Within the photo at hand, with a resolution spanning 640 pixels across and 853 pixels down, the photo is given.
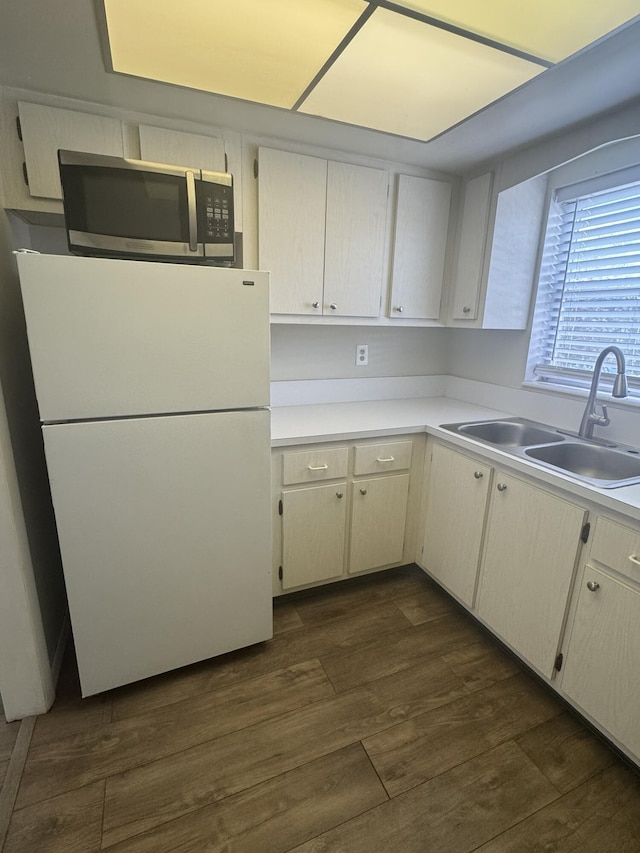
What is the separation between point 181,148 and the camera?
64.7 inches

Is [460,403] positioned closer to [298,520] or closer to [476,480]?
[476,480]

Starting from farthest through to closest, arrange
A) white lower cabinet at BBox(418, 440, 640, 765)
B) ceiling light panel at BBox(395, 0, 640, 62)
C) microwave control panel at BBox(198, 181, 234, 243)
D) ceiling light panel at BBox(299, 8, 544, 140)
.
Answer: microwave control panel at BBox(198, 181, 234, 243) < white lower cabinet at BBox(418, 440, 640, 765) < ceiling light panel at BBox(299, 8, 544, 140) < ceiling light panel at BBox(395, 0, 640, 62)

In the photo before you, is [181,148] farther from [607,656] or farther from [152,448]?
[607,656]

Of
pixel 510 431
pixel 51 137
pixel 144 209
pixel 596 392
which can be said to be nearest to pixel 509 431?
pixel 510 431

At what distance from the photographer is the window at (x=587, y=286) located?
1.78 meters

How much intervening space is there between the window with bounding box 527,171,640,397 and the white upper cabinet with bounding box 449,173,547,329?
0.26 feet

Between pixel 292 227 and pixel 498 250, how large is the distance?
103 cm

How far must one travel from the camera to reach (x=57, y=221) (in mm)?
1702

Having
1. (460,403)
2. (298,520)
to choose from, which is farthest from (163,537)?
(460,403)

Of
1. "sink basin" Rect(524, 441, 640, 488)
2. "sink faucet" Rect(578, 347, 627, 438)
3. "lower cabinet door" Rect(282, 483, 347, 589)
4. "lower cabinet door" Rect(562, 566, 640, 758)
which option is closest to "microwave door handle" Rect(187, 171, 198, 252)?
"lower cabinet door" Rect(282, 483, 347, 589)

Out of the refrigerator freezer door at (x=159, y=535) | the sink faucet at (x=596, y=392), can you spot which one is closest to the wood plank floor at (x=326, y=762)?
the refrigerator freezer door at (x=159, y=535)

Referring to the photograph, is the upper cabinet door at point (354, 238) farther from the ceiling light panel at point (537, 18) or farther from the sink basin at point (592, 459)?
the sink basin at point (592, 459)

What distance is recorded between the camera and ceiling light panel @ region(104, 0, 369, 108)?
103cm

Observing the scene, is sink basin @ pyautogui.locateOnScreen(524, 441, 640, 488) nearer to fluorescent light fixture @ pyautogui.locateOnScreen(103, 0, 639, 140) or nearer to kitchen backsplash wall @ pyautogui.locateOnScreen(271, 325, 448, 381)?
kitchen backsplash wall @ pyautogui.locateOnScreen(271, 325, 448, 381)
